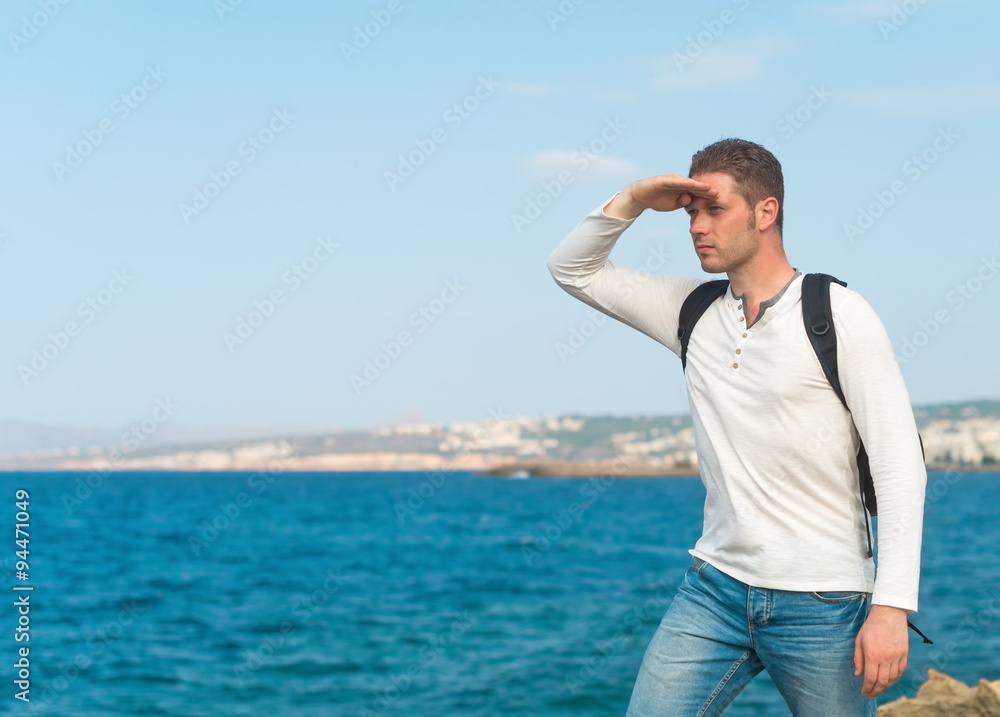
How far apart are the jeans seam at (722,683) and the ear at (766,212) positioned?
139 centimetres

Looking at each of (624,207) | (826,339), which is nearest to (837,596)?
(826,339)

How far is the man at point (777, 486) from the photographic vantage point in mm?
2619

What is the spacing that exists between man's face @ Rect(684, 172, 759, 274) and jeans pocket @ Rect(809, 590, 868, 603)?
41.1 inches

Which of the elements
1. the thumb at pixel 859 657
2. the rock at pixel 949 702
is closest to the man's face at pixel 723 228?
the thumb at pixel 859 657

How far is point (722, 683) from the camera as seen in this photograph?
3.01 m

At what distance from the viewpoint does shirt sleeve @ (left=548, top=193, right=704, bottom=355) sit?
3.31 metres

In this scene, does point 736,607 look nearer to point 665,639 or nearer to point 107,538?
point 665,639

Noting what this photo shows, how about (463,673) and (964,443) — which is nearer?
(463,673)

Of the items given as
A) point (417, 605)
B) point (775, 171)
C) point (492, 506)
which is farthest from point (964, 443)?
point (775, 171)

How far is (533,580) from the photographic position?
27938 mm

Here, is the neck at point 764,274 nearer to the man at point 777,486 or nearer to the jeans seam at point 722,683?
the man at point 777,486

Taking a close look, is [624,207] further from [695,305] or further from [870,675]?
[870,675]

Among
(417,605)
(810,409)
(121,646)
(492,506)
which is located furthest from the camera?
(492,506)

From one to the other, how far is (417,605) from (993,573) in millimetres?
17095
